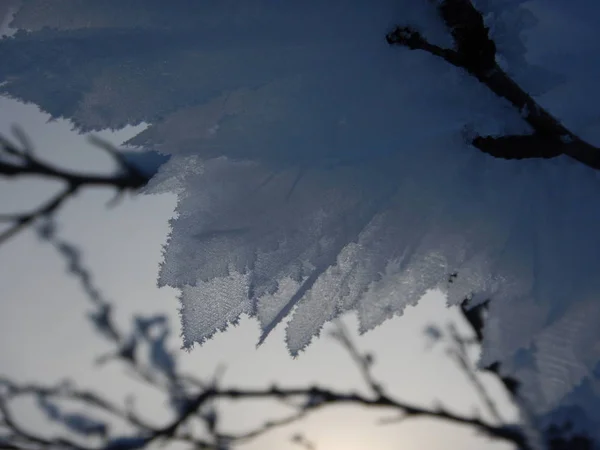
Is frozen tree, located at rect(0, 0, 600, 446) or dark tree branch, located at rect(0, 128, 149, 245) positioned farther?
dark tree branch, located at rect(0, 128, 149, 245)

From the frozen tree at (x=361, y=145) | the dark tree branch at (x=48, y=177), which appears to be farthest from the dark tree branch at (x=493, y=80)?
the dark tree branch at (x=48, y=177)

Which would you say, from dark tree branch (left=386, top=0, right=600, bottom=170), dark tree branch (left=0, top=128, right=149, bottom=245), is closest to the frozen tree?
dark tree branch (left=386, top=0, right=600, bottom=170)

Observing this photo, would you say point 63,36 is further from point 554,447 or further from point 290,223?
point 554,447

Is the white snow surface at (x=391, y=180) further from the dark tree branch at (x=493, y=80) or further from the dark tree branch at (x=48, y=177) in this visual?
the dark tree branch at (x=48, y=177)

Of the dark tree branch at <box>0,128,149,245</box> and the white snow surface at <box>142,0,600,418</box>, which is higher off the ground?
the white snow surface at <box>142,0,600,418</box>

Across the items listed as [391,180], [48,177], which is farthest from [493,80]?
[48,177]

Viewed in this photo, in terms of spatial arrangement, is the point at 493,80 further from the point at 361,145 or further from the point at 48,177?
the point at 48,177

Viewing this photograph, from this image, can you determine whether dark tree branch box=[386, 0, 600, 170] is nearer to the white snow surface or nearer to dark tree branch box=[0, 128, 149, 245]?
the white snow surface
